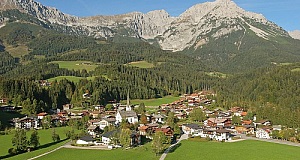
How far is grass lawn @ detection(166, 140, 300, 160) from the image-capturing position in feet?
184

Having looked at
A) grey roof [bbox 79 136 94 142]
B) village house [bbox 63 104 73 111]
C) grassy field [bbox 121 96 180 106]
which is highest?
grassy field [bbox 121 96 180 106]

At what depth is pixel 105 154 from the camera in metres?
58.2

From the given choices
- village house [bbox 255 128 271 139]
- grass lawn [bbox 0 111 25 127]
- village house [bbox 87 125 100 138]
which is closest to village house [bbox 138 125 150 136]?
village house [bbox 87 125 100 138]

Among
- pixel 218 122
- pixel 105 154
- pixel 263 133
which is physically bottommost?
pixel 105 154

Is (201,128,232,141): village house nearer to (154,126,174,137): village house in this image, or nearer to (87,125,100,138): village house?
(154,126,174,137): village house

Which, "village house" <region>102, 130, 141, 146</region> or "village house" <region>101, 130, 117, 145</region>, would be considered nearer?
"village house" <region>102, 130, 141, 146</region>

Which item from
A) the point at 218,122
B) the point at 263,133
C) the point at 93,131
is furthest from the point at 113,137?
the point at 263,133

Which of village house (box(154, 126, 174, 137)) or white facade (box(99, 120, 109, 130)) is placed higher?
white facade (box(99, 120, 109, 130))

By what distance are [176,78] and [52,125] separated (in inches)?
4180

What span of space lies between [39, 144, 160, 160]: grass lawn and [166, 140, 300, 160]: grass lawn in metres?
4.36

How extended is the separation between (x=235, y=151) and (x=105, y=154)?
23.1 m

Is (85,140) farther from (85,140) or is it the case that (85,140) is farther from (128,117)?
(128,117)

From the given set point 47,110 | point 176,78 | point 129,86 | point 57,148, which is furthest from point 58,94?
point 176,78

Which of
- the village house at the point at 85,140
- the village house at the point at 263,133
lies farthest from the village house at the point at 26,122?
the village house at the point at 263,133
